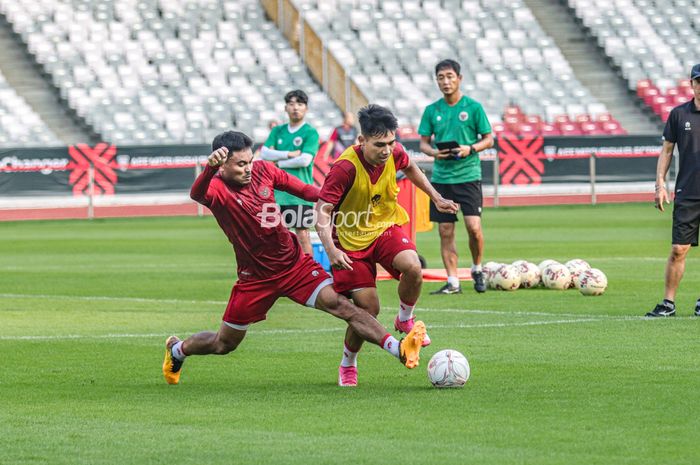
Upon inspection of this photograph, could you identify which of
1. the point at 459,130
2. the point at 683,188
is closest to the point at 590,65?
the point at 459,130

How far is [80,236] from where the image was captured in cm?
2659

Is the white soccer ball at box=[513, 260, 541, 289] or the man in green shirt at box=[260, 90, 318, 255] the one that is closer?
the white soccer ball at box=[513, 260, 541, 289]

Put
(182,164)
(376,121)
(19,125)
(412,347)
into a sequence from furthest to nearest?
(19,125)
(182,164)
(376,121)
(412,347)

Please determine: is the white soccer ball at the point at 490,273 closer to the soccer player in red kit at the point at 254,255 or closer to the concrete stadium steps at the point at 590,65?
the soccer player in red kit at the point at 254,255

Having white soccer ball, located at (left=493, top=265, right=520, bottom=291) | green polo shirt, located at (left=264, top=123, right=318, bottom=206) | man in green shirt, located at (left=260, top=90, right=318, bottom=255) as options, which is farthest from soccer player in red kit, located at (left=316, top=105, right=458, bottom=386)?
green polo shirt, located at (left=264, top=123, right=318, bottom=206)

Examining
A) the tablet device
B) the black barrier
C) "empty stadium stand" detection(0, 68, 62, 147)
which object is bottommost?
the black barrier

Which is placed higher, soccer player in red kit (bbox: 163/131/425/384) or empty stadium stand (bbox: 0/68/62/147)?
soccer player in red kit (bbox: 163/131/425/384)

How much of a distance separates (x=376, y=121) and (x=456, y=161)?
20.2 feet

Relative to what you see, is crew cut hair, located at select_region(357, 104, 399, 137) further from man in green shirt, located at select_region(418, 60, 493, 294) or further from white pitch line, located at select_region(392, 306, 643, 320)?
man in green shirt, located at select_region(418, 60, 493, 294)

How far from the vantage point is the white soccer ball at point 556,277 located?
50.3 feet

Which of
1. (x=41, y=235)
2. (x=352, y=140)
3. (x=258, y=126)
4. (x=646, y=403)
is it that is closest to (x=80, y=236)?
(x=41, y=235)

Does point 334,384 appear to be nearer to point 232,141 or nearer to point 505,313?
point 232,141

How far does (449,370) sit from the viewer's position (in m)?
8.48

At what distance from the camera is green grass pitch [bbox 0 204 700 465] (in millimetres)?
6664
